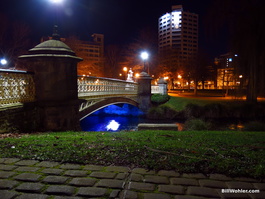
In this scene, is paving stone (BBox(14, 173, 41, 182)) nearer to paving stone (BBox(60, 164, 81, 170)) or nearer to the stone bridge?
paving stone (BBox(60, 164, 81, 170))

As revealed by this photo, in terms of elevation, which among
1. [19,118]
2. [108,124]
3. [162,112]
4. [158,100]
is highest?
[19,118]

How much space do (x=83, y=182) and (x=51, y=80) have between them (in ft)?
17.9

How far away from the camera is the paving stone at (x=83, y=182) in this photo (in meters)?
2.55

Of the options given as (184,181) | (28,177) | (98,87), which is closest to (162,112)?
(98,87)

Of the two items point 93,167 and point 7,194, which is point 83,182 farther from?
point 7,194

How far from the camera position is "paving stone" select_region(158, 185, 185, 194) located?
7.91 ft

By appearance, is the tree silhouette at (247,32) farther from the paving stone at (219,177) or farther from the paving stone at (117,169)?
the paving stone at (117,169)

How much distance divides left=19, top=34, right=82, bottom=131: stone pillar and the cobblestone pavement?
4262mm

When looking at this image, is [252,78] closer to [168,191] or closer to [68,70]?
[68,70]

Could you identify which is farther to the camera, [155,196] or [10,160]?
[10,160]

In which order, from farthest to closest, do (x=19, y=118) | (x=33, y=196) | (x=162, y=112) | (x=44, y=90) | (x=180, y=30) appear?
(x=180, y=30) → (x=162, y=112) → (x=44, y=90) → (x=19, y=118) → (x=33, y=196)

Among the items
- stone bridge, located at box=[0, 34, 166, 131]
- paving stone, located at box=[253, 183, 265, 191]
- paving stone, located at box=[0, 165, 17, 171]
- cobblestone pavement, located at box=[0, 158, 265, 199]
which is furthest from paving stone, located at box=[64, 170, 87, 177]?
stone bridge, located at box=[0, 34, 166, 131]

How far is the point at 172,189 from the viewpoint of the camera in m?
2.45

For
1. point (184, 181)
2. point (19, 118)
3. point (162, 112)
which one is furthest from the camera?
point (162, 112)
